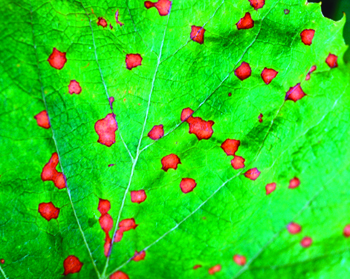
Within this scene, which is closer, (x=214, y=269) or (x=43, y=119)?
(x=43, y=119)

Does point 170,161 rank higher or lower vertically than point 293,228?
higher

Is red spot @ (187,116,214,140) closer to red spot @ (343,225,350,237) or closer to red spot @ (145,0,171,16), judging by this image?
red spot @ (145,0,171,16)

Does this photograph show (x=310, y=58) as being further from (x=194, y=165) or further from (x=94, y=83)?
(x=94, y=83)

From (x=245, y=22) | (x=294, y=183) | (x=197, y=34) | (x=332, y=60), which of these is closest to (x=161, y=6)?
(x=197, y=34)

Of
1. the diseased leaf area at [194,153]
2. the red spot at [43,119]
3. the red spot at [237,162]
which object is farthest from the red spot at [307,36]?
the red spot at [43,119]

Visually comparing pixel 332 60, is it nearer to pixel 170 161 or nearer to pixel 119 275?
pixel 170 161
